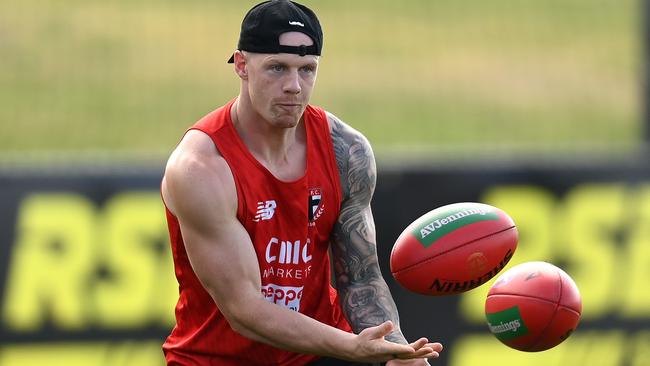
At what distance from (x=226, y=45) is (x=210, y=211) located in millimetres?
8962

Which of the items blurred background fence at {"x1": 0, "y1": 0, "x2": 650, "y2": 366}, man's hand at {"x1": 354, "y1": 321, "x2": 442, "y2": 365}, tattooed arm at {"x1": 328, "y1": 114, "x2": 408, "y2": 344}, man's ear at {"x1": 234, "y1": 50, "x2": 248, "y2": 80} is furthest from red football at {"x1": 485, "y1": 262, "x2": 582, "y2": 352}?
blurred background fence at {"x1": 0, "y1": 0, "x2": 650, "y2": 366}

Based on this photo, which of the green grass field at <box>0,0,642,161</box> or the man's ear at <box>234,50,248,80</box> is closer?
the man's ear at <box>234,50,248,80</box>

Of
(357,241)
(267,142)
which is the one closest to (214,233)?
(267,142)

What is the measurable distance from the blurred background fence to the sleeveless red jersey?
3113 mm

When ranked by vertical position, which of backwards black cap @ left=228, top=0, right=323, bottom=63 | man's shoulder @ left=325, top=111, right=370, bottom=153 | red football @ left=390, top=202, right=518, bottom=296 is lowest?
red football @ left=390, top=202, right=518, bottom=296

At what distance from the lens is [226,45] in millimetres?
14234

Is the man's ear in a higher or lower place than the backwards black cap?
lower

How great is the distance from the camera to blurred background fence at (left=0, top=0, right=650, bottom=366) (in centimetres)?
891

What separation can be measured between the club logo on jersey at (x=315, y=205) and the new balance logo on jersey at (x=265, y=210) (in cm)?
19

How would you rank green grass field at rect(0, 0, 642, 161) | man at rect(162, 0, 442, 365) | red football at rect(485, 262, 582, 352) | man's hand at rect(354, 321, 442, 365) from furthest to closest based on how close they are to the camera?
green grass field at rect(0, 0, 642, 161)
red football at rect(485, 262, 582, 352)
man at rect(162, 0, 442, 365)
man's hand at rect(354, 321, 442, 365)

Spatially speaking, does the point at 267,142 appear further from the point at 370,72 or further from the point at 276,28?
the point at 370,72

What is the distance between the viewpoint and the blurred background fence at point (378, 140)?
8.91m

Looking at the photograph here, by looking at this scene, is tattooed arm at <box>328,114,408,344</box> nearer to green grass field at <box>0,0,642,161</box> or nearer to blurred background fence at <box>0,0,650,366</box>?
blurred background fence at <box>0,0,650,366</box>

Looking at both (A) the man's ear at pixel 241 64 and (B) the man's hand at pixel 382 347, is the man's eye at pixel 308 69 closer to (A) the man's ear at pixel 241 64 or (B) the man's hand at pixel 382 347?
(A) the man's ear at pixel 241 64
